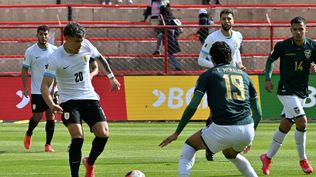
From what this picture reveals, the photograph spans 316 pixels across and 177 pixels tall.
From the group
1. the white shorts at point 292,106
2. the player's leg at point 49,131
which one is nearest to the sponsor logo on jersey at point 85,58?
the white shorts at point 292,106

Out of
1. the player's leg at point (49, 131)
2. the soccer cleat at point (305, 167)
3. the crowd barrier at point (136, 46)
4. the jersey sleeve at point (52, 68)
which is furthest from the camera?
the crowd barrier at point (136, 46)

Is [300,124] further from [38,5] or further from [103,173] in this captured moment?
[38,5]

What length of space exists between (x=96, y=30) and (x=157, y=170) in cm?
1590

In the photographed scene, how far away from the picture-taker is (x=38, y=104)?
725 inches

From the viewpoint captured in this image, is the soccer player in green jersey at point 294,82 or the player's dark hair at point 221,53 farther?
the soccer player in green jersey at point 294,82

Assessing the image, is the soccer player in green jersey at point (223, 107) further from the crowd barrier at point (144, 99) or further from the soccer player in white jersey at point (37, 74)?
the crowd barrier at point (144, 99)

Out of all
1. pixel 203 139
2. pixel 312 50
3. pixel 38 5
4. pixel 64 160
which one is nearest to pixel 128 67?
pixel 38 5

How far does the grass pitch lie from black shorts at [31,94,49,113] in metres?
0.80

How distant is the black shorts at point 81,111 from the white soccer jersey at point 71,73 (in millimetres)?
72

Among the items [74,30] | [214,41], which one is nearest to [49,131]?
[214,41]

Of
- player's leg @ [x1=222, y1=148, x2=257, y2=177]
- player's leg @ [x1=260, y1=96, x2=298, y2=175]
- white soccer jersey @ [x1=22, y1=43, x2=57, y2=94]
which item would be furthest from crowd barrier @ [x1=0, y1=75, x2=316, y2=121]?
player's leg @ [x1=222, y1=148, x2=257, y2=177]

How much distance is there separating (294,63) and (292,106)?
0.69 meters

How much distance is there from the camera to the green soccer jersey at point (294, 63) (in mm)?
14539

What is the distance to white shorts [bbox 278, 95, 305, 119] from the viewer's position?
14.4 m
